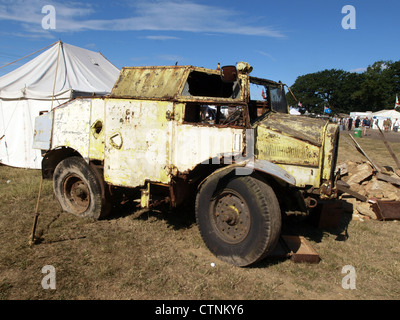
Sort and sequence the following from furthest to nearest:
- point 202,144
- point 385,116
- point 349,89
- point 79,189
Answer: point 349,89 < point 385,116 < point 79,189 < point 202,144

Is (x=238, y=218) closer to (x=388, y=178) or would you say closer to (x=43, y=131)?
(x=43, y=131)

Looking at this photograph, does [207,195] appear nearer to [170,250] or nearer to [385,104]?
[170,250]

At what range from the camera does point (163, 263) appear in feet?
13.9

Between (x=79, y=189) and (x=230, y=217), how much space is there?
2.99m

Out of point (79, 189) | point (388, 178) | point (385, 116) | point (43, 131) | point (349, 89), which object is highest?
point (349, 89)

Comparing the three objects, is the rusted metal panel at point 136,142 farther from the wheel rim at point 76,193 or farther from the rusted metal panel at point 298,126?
the rusted metal panel at point 298,126

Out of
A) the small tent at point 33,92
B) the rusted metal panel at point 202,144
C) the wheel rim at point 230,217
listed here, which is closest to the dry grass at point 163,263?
the wheel rim at point 230,217

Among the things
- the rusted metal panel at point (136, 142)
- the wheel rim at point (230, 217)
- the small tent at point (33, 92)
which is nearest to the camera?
the wheel rim at point (230, 217)

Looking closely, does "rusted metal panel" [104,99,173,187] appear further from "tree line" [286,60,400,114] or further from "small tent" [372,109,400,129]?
"tree line" [286,60,400,114]

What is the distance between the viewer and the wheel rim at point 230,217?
419cm

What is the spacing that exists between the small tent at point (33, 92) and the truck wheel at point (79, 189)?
4.49 meters

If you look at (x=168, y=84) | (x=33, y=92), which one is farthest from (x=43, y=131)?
(x=33, y=92)

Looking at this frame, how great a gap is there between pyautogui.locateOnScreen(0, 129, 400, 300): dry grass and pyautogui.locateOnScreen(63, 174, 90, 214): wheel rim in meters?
0.28
